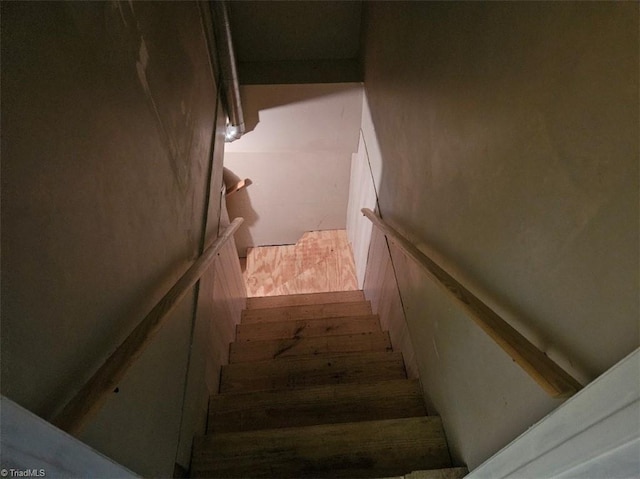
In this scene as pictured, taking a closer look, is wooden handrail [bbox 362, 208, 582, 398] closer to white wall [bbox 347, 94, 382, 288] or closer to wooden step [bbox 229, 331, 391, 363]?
wooden step [bbox 229, 331, 391, 363]

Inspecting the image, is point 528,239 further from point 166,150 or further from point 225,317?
point 225,317

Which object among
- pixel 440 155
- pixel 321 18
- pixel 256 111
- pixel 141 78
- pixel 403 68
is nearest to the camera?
pixel 141 78

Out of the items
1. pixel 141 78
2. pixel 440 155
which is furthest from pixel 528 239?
pixel 141 78

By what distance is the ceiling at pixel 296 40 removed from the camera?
2.74 m

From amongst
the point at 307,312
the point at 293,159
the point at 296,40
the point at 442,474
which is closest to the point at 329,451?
the point at 442,474

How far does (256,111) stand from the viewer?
3.15 m

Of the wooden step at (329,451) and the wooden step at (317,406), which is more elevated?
the wooden step at (317,406)

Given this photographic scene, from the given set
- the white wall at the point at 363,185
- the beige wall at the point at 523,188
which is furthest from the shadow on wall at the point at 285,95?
the beige wall at the point at 523,188

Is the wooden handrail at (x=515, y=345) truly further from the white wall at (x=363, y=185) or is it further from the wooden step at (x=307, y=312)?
the wooden step at (x=307, y=312)

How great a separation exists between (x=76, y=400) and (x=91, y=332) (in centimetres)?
16

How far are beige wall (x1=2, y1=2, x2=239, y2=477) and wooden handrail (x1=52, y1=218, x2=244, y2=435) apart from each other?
33 mm

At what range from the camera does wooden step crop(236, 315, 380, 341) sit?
8.14ft

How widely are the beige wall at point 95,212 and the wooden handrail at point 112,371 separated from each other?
33 millimetres

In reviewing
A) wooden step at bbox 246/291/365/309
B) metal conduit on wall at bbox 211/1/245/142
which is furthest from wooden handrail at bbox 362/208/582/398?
metal conduit on wall at bbox 211/1/245/142
